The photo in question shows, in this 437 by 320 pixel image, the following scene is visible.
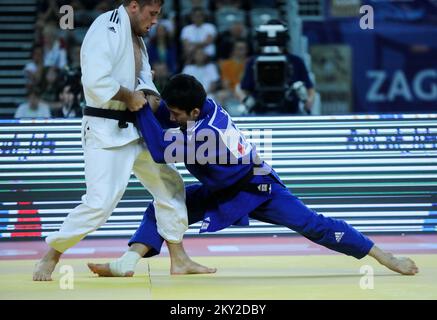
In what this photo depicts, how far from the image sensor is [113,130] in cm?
582

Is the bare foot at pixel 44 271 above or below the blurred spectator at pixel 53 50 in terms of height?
below

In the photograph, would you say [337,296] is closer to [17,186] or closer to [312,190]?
[312,190]

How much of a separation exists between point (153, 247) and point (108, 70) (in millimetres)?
1193

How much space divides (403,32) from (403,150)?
687cm

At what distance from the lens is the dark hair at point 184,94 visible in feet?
18.9

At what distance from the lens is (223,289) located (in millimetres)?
5406

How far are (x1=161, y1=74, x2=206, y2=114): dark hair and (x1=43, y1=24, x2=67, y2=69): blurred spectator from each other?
7.13m

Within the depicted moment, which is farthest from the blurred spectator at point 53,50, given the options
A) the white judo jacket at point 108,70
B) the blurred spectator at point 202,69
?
the white judo jacket at point 108,70

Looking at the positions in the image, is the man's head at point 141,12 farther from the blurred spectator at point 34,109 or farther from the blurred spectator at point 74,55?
the blurred spectator at point 74,55

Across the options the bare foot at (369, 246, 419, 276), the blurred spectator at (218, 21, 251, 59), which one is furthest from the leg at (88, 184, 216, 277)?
the blurred spectator at (218, 21, 251, 59)

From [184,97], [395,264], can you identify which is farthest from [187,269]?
[395,264]

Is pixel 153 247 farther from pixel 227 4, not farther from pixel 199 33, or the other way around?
pixel 227 4

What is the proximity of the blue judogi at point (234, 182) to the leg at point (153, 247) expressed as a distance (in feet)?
0.19
